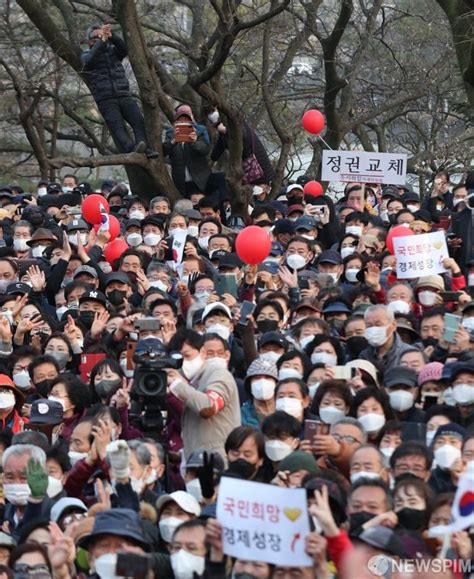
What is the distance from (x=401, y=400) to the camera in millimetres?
10633

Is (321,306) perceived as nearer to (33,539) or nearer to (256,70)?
(33,539)

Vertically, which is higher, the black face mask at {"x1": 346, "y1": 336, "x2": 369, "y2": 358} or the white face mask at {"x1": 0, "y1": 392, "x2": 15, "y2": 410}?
the black face mask at {"x1": 346, "y1": 336, "x2": 369, "y2": 358}

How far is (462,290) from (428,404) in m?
2.44

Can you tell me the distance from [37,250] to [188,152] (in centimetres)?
276

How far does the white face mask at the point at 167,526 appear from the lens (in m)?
8.68

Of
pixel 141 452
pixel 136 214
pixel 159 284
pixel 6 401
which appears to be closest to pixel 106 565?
pixel 141 452

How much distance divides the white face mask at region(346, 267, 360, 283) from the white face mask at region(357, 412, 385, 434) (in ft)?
13.1

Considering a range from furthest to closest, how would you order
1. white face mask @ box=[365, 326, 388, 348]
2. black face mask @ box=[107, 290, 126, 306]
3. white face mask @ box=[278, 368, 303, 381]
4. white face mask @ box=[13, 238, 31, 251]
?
white face mask @ box=[13, 238, 31, 251] < black face mask @ box=[107, 290, 126, 306] < white face mask @ box=[365, 326, 388, 348] < white face mask @ box=[278, 368, 303, 381]

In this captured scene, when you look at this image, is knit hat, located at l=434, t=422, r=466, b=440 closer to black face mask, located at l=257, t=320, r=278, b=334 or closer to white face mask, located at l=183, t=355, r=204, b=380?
white face mask, located at l=183, t=355, r=204, b=380

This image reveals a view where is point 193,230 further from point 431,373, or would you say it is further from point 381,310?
point 431,373

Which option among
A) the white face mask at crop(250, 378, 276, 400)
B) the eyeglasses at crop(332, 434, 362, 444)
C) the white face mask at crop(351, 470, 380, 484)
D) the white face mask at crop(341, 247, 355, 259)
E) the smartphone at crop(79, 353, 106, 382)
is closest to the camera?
the white face mask at crop(351, 470, 380, 484)

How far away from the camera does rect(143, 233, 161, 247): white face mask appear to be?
15.7 meters

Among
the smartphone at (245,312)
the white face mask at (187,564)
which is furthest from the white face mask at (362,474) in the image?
the smartphone at (245,312)

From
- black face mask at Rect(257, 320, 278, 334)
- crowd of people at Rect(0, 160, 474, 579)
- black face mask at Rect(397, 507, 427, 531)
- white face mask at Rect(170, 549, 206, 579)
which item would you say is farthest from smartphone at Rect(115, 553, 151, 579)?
black face mask at Rect(257, 320, 278, 334)
